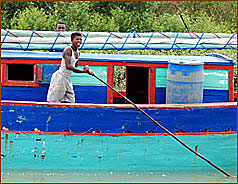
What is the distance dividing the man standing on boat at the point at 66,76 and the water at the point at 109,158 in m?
0.62

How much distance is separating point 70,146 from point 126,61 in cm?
167

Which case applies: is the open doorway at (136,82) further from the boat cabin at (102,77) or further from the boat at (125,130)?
the boat at (125,130)

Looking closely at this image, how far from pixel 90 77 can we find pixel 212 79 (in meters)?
2.01

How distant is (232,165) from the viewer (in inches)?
291

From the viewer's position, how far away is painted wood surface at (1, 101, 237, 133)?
6.88 metres

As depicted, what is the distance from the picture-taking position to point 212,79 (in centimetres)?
778

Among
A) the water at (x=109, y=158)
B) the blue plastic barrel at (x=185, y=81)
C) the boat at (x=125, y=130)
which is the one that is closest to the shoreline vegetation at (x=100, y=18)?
the blue plastic barrel at (x=185, y=81)

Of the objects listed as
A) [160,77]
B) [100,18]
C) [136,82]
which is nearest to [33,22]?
[100,18]

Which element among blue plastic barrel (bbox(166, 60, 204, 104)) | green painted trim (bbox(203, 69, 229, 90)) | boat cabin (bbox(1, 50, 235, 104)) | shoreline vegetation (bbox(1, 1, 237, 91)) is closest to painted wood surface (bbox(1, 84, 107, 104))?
boat cabin (bbox(1, 50, 235, 104))

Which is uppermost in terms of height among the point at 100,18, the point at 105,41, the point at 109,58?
the point at 100,18

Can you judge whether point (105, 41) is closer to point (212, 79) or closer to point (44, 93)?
point (44, 93)

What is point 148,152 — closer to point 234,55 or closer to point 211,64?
point 211,64

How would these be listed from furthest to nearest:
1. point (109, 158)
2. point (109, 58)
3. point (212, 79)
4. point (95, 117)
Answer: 1. point (212, 79)
2. point (109, 58)
3. point (109, 158)
4. point (95, 117)

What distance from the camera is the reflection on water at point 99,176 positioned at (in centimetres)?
710
